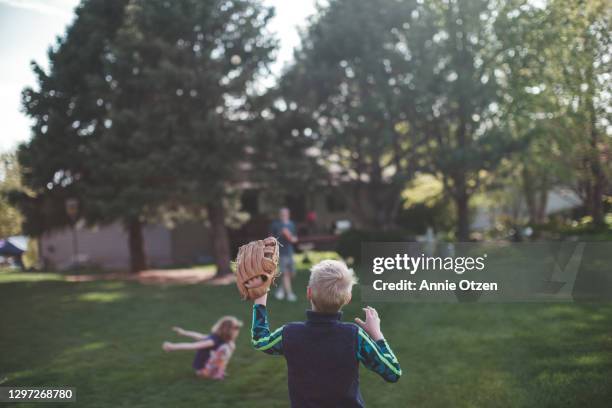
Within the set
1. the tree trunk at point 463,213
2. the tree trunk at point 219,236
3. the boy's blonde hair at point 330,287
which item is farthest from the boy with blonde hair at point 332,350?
the tree trunk at point 463,213

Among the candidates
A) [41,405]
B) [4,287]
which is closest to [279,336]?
[41,405]

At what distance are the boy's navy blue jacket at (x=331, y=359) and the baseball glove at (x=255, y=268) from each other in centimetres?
30

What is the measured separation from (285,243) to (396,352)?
553 cm

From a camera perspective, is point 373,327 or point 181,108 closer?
point 373,327

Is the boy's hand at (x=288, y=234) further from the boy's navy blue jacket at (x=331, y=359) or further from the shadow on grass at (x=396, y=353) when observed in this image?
the boy's navy blue jacket at (x=331, y=359)

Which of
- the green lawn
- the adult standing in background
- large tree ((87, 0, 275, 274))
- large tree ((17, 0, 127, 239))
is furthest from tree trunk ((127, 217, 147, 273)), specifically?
the adult standing in background

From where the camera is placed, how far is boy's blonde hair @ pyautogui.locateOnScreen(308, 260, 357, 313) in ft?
10.2

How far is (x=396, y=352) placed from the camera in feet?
28.8

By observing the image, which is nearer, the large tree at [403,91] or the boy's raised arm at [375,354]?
the boy's raised arm at [375,354]

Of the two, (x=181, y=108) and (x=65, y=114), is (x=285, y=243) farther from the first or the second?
(x=65, y=114)

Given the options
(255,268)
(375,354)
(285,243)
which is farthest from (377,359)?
(285,243)

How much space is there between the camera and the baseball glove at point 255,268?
3.22 metres

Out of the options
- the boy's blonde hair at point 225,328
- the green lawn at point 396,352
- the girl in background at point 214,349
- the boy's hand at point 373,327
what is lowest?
the green lawn at point 396,352

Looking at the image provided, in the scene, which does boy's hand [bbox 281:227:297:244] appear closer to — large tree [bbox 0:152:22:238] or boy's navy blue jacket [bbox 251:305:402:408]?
large tree [bbox 0:152:22:238]
